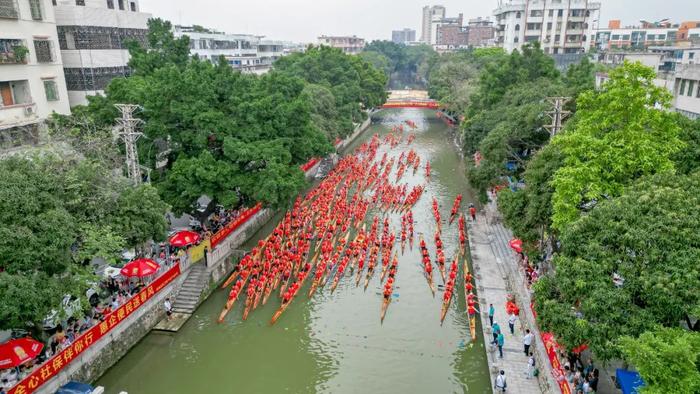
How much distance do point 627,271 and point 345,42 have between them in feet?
391

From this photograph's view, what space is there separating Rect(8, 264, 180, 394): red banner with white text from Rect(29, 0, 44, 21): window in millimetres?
14389

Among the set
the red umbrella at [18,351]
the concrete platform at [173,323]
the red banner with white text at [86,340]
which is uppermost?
the red umbrella at [18,351]

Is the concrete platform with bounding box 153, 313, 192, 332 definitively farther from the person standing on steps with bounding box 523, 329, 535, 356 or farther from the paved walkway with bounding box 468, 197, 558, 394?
the person standing on steps with bounding box 523, 329, 535, 356

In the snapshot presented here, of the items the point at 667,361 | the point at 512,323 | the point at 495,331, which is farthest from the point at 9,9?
the point at 667,361

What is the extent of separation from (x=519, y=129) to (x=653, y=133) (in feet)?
28.3

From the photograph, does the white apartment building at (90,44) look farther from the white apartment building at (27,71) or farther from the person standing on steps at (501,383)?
the person standing on steps at (501,383)

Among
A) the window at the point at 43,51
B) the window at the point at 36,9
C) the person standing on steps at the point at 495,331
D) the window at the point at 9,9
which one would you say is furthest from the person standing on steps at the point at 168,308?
the window at the point at 36,9

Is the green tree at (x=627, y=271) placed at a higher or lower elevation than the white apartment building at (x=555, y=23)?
lower

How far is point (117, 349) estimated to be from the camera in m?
15.9

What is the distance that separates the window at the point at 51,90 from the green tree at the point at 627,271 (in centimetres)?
2390

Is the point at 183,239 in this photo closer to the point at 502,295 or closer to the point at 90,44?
the point at 502,295

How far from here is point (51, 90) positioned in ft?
79.4

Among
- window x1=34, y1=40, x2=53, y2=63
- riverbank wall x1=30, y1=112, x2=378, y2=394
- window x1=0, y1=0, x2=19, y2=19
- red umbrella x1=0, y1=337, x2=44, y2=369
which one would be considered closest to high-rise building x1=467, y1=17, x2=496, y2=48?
window x1=34, y1=40, x2=53, y2=63

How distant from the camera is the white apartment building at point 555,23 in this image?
208 ft
